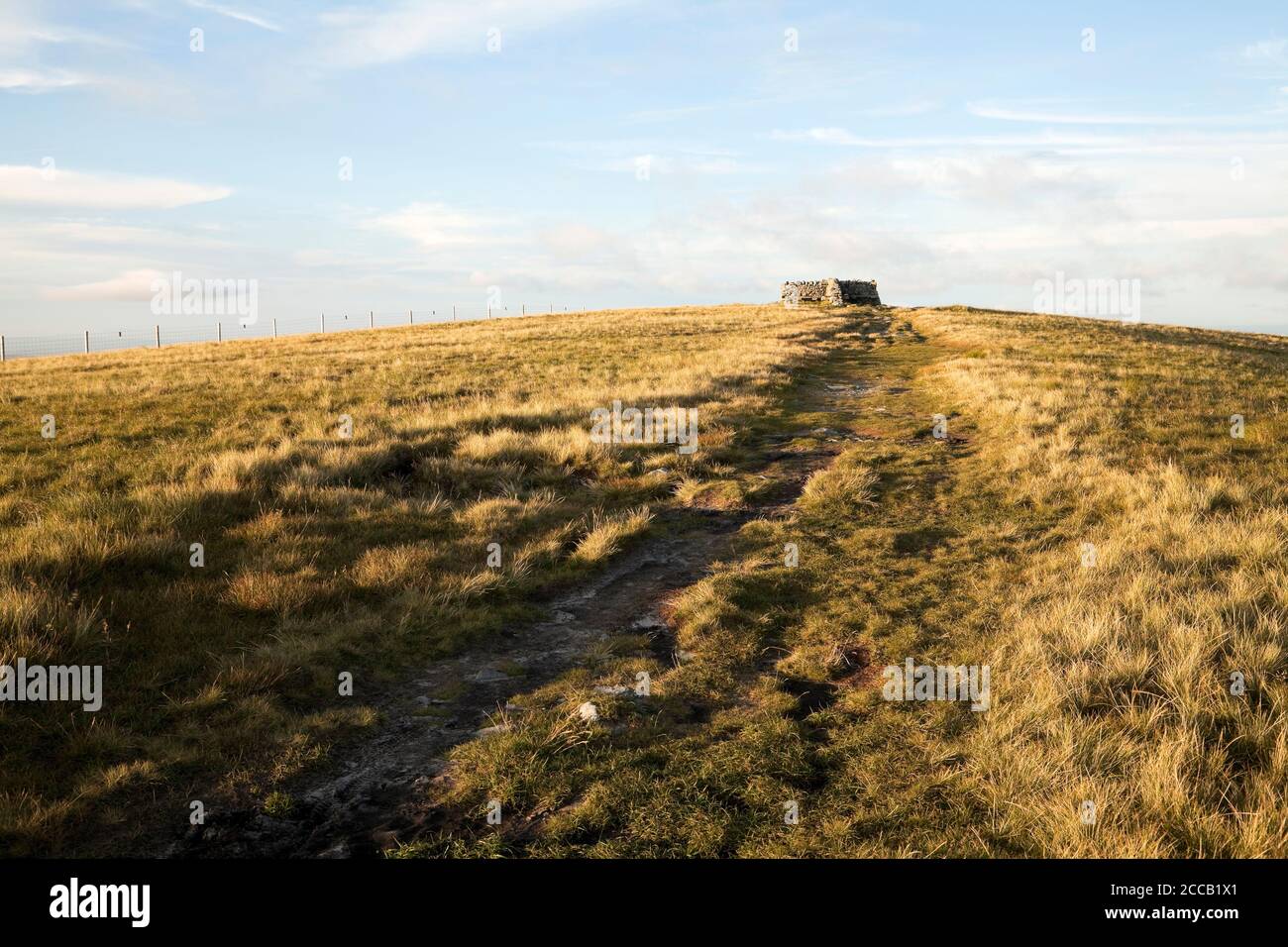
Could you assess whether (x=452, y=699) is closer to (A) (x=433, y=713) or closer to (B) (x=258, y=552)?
(A) (x=433, y=713)

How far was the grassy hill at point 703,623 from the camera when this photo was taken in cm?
453

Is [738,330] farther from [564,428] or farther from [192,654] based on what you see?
[192,654]

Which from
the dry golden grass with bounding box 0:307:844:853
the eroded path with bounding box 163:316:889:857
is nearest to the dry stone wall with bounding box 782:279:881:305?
the dry golden grass with bounding box 0:307:844:853

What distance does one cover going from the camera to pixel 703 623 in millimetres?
7219

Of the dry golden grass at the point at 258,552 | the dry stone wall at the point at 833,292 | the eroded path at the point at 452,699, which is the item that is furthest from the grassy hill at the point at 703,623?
the dry stone wall at the point at 833,292

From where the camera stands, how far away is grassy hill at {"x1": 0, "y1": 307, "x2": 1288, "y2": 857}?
178 inches

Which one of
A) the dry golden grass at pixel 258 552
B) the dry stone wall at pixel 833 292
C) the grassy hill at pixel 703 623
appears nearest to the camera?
the grassy hill at pixel 703 623

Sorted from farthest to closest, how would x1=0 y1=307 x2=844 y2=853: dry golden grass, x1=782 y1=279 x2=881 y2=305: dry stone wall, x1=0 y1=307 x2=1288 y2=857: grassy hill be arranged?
1. x1=782 y1=279 x2=881 y2=305: dry stone wall
2. x1=0 y1=307 x2=844 y2=853: dry golden grass
3. x1=0 y1=307 x2=1288 y2=857: grassy hill

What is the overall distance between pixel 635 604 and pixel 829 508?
3.88m

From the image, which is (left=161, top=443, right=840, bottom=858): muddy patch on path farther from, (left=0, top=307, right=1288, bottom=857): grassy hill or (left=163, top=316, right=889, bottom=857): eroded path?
(left=0, top=307, right=1288, bottom=857): grassy hill

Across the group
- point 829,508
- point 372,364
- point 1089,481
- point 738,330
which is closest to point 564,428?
point 829,508

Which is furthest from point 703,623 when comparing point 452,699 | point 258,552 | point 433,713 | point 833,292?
point 833,292

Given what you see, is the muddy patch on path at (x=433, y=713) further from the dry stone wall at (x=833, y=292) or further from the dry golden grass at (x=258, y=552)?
the dry stone wall at (x=833, y=292)

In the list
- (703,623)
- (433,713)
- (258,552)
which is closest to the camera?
(433,713)
